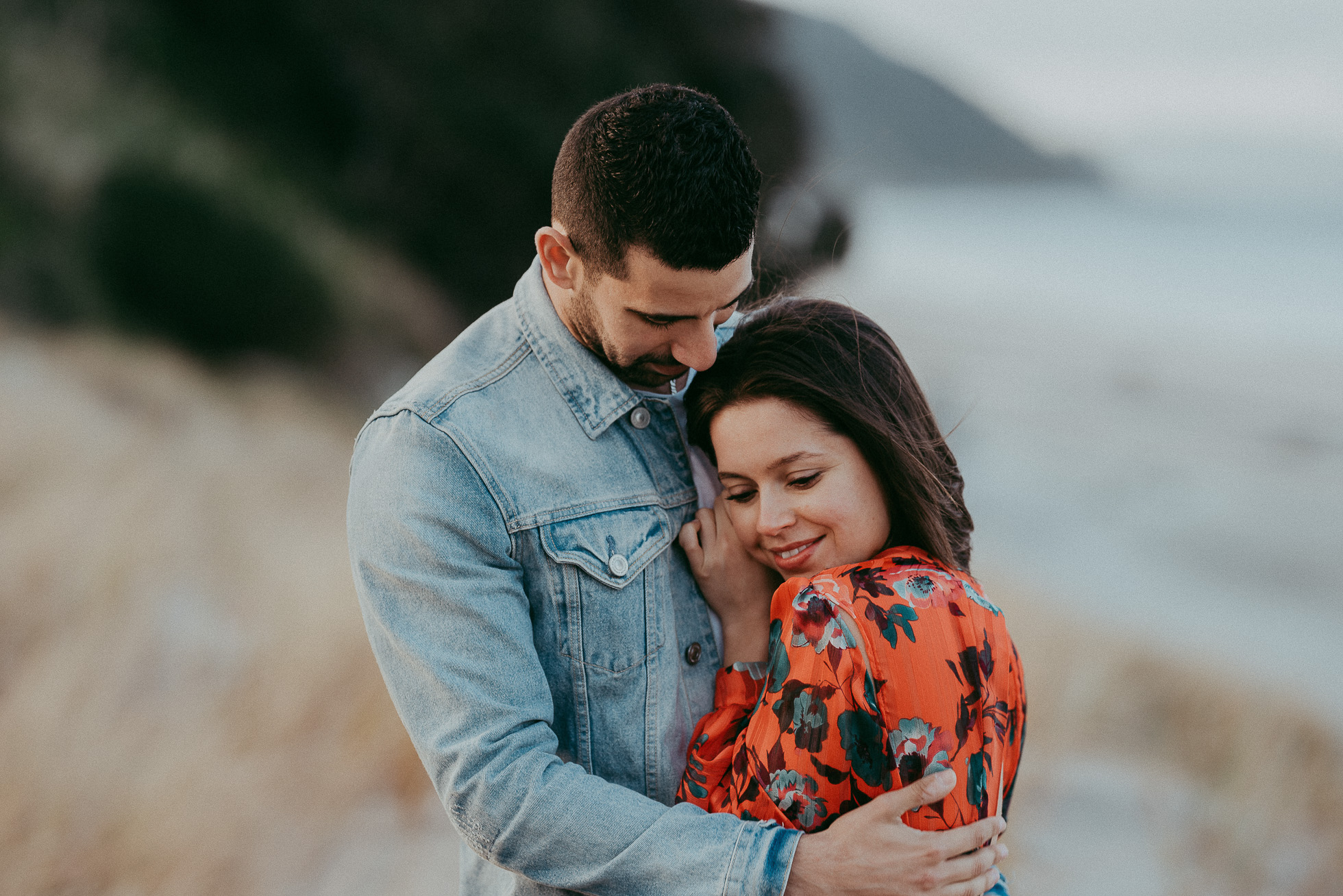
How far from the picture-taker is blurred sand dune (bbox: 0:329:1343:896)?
348 centimetres

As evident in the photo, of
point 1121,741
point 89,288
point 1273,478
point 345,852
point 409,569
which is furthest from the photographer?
point 1273,478

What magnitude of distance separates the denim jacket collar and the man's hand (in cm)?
77

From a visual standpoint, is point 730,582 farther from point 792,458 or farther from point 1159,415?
point 1159,415

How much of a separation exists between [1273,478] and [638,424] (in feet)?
41.9

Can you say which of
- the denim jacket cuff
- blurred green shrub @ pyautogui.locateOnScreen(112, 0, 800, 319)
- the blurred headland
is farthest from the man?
blurred green shrub @ pyautogui.locateOnScreen(112, 0, 800, 319)

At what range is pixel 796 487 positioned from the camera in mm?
1805

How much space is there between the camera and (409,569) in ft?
4.77

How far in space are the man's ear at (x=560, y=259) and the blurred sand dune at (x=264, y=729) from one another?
2.75m

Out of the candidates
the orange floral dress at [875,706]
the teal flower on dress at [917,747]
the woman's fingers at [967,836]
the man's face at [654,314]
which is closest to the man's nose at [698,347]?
the man's face at [654,314]

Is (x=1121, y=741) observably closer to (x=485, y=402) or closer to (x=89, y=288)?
(x=485, y=402)

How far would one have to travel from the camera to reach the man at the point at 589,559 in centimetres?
146

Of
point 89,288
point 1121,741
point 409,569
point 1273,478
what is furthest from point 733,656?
point 1273,478

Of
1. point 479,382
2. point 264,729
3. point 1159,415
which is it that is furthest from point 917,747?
point 1159,415

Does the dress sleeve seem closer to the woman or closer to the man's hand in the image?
the woman
